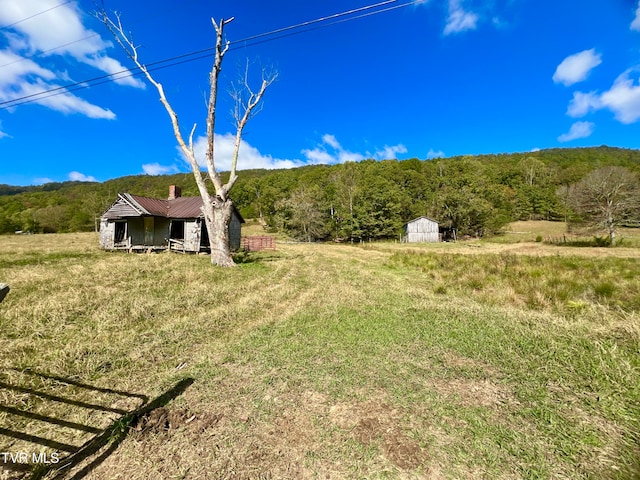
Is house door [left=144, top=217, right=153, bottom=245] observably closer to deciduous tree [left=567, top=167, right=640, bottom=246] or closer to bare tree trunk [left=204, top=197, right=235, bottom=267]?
bare tree trunk [left=204, top=197, right=235, bottom=267]

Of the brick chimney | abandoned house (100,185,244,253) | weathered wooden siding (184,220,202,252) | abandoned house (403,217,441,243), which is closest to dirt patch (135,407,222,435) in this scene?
abandoned house (100,185,244,253)

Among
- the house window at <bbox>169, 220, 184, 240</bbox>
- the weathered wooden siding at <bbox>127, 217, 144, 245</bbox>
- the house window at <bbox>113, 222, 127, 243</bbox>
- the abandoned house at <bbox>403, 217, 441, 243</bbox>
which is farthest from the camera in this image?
the abandoned house at <bbox>403, 217, 441, 243</bbox>

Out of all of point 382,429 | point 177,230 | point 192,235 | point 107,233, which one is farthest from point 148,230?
point 382,429

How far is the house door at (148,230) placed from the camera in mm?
20844

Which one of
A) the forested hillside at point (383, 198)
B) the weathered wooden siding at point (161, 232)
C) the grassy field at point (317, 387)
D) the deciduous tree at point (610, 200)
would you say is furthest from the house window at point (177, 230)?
the deciduous tree at point (610, 200)

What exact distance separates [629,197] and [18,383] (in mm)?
40996

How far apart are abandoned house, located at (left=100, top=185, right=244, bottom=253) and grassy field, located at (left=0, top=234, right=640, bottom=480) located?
1339 centimetres

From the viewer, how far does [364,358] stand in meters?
4.27

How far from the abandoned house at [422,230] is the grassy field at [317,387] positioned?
4203cm

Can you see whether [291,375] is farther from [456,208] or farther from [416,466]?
[456,208]

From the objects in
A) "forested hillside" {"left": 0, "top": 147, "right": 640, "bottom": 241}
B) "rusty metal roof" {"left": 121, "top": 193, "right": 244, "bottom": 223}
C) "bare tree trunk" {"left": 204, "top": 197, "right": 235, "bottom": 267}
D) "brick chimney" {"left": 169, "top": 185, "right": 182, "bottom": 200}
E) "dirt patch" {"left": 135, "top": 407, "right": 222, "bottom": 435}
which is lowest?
"dirt patch" {"left": 135, "top": 407, "right": 222, "bottom": 435}

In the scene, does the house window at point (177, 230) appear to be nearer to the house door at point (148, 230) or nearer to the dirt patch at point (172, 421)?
the house door at point (148, 230)

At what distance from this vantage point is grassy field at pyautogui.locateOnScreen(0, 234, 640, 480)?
2.39 metres

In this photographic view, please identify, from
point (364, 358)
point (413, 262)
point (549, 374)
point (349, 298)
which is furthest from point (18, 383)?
point (413, 262)
